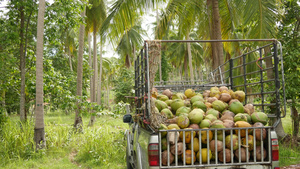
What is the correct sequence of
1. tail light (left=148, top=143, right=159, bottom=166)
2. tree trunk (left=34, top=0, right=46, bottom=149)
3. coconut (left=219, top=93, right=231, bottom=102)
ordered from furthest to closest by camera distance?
tree trunk (left=34, top=0, right=46, bottom=149) → coconut (left=219, top=93, right=231, bottom=102) → tail light (left=148, top=143, right=159, bottom=166)

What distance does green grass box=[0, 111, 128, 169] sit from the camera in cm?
655

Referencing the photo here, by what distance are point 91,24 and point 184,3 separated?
6.64 m

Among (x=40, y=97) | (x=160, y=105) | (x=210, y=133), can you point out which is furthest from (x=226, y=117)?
(x=40, y=97)

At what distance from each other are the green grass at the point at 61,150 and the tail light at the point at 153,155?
11.8 ft

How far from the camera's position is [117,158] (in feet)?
22.7

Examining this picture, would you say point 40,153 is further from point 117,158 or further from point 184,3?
point 184,3

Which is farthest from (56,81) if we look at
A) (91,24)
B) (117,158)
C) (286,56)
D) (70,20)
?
(91,24)

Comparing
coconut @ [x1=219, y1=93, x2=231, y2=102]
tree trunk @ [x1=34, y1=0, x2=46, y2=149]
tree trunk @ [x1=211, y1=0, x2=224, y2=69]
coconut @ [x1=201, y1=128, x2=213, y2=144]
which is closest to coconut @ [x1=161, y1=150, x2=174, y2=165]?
coconut @ [x1=201, y1=128, x2=213, y2=144]

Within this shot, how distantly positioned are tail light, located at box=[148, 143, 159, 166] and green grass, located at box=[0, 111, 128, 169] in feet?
11.8

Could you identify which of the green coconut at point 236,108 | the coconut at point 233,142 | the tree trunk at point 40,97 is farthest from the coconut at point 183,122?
the tree trunk at point 40,97

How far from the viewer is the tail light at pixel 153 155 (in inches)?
120

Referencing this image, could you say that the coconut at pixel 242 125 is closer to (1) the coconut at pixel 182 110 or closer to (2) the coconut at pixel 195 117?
(2) the coconut at pixel 195 117

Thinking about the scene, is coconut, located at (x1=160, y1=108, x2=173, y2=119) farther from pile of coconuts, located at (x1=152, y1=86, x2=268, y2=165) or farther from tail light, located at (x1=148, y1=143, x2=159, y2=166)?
tail light, located at (x1=148, y1=143, x2=159, y2=166)

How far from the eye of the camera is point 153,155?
121 inches
